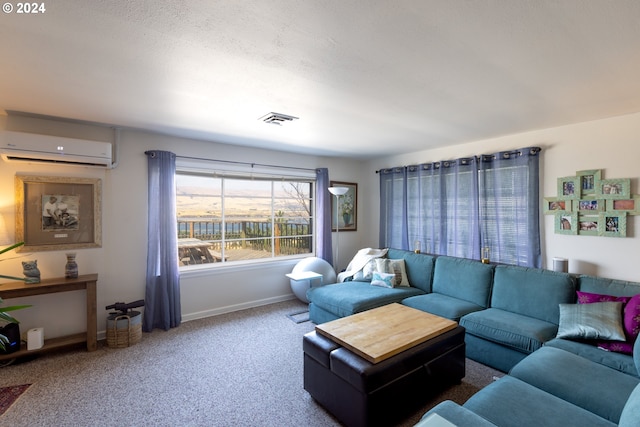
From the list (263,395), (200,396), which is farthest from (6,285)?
(263,395)

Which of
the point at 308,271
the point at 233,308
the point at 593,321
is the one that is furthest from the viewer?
the point at 308,271

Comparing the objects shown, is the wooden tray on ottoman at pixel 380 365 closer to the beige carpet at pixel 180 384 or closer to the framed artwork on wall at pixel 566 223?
the beige carpet at pixel 180 384

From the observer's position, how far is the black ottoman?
71.3 inches

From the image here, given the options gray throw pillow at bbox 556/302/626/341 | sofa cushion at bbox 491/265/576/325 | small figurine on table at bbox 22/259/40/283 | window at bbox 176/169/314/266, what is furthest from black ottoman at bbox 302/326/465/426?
small figurine on table at bbox 22/259/40/283

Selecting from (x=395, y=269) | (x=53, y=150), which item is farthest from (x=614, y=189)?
(x=53, y=150)

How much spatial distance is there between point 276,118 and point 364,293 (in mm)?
2209

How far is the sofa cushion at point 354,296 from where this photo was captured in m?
3.17

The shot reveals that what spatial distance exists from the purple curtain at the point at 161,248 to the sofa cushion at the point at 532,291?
3.73 meters

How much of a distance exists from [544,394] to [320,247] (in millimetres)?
3488

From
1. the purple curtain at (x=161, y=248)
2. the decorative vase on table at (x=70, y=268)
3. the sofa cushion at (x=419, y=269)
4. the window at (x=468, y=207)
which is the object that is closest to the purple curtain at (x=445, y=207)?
the window at (x=468, y=207)

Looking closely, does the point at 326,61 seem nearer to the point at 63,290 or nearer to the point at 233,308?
the point at 63,290

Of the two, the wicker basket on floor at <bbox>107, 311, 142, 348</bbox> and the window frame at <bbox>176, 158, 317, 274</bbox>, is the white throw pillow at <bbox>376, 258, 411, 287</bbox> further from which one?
the wicker basket on floor at <bbox>107, 311, 142, 348</bbox>

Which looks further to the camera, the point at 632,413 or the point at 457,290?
the point at 457,290

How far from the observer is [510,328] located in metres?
2.50
